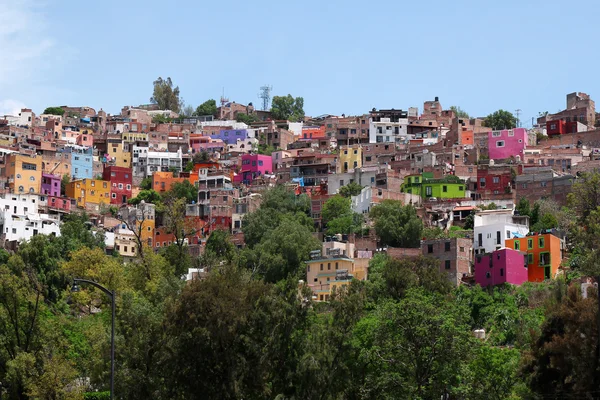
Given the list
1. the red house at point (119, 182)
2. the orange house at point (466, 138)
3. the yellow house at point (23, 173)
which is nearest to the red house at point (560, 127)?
the orange house at point (466, 138)

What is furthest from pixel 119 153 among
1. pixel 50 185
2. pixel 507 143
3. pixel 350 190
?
pixel 507 143

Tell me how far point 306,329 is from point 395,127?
7917 centimetres

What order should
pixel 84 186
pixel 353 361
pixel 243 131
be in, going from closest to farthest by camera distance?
pixel 353 361 < pixel 84 186 < pixel 243 131

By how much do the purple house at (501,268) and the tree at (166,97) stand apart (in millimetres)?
102175

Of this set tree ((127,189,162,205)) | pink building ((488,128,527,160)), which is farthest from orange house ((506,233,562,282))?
tree ((127,189,162,205))

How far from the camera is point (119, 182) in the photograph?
122 metres

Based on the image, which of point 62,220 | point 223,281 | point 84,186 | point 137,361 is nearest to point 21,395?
point 137,361

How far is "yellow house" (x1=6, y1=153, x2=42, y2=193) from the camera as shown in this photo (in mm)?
113812

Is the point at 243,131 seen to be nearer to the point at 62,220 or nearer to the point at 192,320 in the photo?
the point at 62,220

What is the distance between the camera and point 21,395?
56406mm

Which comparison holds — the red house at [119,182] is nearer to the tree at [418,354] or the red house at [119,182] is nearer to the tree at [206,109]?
the tree at [206,109]

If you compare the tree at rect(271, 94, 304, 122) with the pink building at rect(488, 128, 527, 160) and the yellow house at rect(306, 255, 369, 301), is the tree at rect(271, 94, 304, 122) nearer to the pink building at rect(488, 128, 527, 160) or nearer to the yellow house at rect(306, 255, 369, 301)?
the pink building at rect(488, 128, 527, 160)

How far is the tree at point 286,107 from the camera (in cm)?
16500

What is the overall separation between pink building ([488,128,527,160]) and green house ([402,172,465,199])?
13.3 meters
